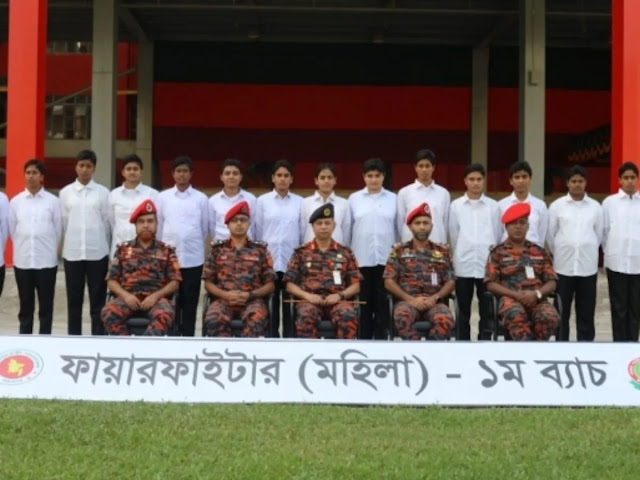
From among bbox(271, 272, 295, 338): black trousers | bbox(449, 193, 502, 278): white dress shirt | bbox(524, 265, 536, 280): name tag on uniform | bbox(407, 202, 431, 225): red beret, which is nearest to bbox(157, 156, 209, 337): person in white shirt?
bbox(271, 272, 295, 338): black trousers

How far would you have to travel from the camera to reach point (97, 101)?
14.0m

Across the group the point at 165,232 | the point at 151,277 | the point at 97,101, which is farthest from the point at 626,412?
the point at 97,101

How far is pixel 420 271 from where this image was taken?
6.11 metres

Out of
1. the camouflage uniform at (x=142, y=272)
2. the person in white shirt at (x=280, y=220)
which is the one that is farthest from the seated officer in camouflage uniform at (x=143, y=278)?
the person in white shirt at (x=280, y=220)

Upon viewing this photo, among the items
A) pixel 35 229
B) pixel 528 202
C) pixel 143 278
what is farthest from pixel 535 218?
pixel 35 229

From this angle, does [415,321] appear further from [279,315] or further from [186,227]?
[186,227]

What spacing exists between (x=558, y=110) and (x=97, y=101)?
893 cm

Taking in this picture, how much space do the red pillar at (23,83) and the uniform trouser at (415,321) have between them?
537 centimetres

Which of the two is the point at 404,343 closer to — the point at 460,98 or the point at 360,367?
the point at 360,367

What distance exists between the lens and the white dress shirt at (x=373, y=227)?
6770 millimetres

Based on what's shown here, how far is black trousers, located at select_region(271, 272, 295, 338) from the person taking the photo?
609 cm

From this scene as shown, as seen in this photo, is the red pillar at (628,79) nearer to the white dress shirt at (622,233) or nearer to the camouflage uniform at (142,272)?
the white dress shirt at (622,233)

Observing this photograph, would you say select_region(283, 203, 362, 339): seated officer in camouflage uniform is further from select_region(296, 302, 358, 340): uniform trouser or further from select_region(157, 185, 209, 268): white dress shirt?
select_region(157, 185, 209, 268): white dress shirt

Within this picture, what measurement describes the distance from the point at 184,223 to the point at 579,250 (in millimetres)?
2868
